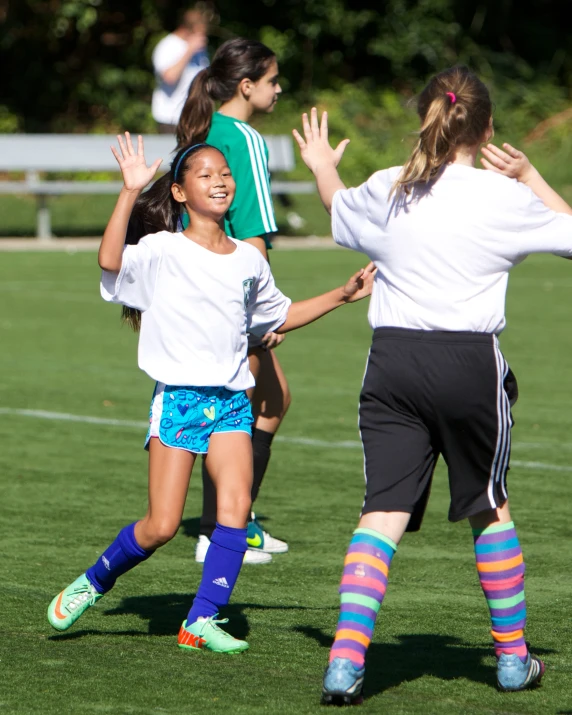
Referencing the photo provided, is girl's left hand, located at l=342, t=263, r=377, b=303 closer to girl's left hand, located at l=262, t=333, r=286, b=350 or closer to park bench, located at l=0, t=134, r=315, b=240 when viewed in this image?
girl's left hand, located at l=262, t=333, r=286, b=350

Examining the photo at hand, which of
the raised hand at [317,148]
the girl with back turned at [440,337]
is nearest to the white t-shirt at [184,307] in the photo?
the raised hand at [317,148]

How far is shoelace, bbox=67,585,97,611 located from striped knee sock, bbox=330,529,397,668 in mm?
1079

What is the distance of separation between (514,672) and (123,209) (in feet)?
5.98

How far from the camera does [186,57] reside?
16.0 metres

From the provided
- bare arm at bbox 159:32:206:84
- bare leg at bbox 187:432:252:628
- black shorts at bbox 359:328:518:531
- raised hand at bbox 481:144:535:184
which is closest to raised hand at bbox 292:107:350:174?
raised hand at bbox 481:144:535:184

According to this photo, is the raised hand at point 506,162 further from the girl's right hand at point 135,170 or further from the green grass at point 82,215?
the green grass at point 82,215

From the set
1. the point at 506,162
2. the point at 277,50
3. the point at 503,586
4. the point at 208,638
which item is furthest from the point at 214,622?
the point at 277,50

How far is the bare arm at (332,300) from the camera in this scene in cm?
451

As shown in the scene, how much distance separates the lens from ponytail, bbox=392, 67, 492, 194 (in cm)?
387

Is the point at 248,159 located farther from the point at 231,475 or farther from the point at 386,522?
the point at 386,522

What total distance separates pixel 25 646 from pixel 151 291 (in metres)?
1.21

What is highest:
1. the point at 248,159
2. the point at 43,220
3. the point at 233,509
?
the point at 248,159

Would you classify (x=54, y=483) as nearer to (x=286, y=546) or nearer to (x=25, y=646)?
(x=286, y=546)

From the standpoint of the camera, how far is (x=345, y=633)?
3.80m
